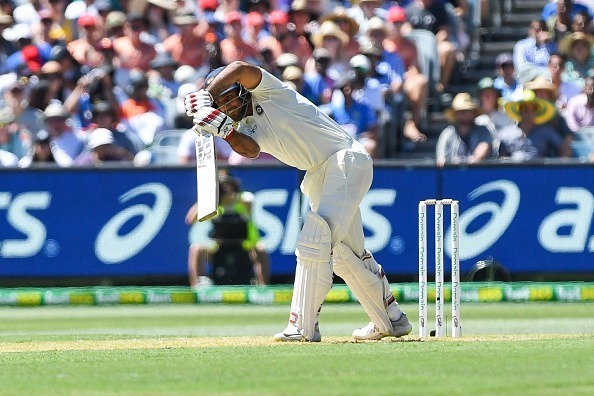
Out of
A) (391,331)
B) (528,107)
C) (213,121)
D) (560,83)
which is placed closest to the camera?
(213,121)

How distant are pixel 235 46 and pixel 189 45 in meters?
0.70

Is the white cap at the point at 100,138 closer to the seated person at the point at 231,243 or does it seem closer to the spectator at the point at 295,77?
the seated person at the point at 231,243

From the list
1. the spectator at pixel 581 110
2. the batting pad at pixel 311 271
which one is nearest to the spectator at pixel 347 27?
the spectator at pixel 581 110

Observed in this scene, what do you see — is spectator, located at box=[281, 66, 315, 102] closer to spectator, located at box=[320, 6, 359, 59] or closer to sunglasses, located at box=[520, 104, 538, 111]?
spectator, located at box=[320, 6, 359, 59]

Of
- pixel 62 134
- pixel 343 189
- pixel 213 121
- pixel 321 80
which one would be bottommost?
pixel 62 134

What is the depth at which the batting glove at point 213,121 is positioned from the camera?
7.94 metres

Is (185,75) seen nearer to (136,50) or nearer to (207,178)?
(136,50)

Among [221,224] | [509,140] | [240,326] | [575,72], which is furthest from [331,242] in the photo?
[575,72]

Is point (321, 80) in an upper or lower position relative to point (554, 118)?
upper

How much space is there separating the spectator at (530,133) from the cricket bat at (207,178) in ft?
23.4

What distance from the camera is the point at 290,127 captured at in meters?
8.36

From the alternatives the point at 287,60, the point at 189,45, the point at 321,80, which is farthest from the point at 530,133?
the point at 189,45

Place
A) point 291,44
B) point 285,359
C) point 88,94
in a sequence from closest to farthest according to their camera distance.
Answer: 1. point 285,359
2. point 88,94
3. point 291,44

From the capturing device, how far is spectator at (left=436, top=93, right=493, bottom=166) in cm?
1479
